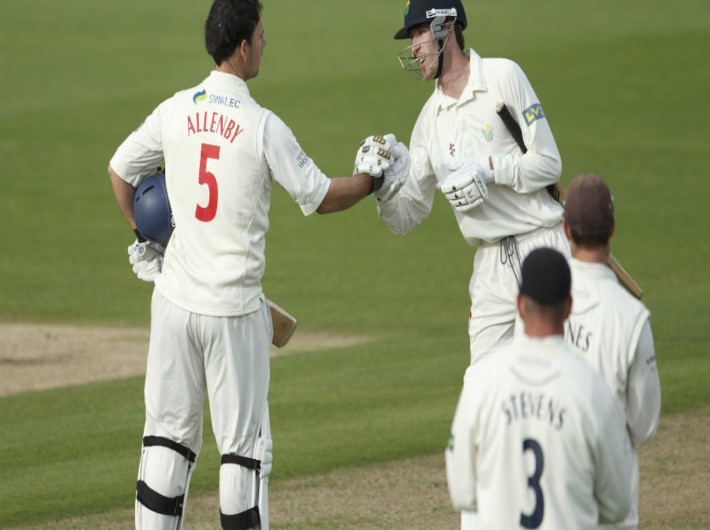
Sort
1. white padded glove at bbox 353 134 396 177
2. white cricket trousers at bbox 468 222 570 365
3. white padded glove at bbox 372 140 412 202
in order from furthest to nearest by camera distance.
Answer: white cricket trousers at bbox 468 222 570 365
white padded glove at bbox 372 140 412 202
white padded glove at bbox 353 134 396 177

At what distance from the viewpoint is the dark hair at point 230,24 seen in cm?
588

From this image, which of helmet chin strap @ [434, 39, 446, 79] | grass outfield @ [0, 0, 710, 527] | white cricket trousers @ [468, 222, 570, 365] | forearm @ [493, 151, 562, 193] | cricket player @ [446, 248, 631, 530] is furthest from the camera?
grass outfield @ [0, 0, 710, 527]

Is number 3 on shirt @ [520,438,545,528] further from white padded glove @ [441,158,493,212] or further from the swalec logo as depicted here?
white padded glove @ [441,158,493,212]

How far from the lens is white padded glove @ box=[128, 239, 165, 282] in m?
6.51

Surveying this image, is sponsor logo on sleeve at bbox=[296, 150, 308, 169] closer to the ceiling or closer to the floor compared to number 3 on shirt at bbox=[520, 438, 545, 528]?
closer to the ceiling

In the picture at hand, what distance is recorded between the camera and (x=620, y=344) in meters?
4.61

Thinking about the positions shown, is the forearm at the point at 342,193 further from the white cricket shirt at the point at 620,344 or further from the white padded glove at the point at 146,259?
the white cricket shirt at the point at 620,344

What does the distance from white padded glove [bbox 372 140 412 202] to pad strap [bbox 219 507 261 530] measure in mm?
1587

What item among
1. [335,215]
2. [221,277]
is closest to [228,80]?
[221,277]

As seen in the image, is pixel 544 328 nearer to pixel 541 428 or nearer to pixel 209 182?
pixel 541 428

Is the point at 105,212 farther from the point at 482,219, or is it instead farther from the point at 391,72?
the point at 482,219

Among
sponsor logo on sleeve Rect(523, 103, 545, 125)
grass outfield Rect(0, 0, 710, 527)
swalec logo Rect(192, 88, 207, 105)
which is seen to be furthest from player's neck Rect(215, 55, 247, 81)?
grass outfield Rect(0, 0, 710, 527)

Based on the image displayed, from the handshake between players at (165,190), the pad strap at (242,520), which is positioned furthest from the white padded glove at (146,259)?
the pad strap at (242,520)

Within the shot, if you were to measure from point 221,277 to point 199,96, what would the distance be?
0.79 m
